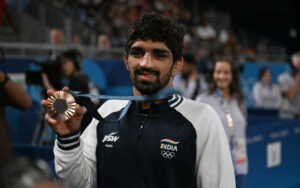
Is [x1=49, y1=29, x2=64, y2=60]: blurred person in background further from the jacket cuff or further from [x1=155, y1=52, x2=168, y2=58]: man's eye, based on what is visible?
the jacket cuff

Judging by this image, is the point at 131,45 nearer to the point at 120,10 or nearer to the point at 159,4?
the point at 120,10

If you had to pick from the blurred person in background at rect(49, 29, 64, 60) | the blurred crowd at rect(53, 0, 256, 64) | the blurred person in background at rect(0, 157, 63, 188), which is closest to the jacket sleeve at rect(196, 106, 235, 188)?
the blurred person in background at rect(0, 157, 63, 188)

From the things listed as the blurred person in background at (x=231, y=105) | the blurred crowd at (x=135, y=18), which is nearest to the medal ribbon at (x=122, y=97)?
the blurred person in background at (x=231, y=105)

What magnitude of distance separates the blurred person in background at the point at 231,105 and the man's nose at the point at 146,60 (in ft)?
7.95

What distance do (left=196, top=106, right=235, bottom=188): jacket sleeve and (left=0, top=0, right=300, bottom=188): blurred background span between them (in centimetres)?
87

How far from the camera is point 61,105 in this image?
185 centimetres

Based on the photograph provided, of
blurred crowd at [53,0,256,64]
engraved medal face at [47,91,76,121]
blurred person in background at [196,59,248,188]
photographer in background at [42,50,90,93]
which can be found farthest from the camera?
blurred crowd at [53,0,256,64]

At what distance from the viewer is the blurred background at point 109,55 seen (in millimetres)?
6520

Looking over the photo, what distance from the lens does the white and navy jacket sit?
2084 mm

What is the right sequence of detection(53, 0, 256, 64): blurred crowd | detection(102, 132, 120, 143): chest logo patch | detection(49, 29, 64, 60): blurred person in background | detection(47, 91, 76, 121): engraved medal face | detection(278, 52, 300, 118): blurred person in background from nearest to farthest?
detection(47, 91, 76, 121): engraved medal face
detection(102, 132, 120, 143): chest logo patch
detection(278, 52, 300, 118): blurred person in background
detection(49, 29, 64, 60): blurred person in background
detection(53, 0, 256, 64): blurred crowd

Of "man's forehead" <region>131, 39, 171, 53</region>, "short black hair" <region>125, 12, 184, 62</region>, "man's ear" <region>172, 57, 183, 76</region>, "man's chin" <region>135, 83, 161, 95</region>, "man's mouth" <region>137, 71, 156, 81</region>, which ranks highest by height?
"short black hair" <region>125, 12, 184, 62</region>

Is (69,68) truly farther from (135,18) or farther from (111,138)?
(135,18)

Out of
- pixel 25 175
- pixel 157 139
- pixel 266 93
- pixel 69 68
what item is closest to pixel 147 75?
pixel 157 139

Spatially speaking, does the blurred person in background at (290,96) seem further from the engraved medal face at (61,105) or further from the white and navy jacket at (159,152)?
the engraved medal face at (61,105)
